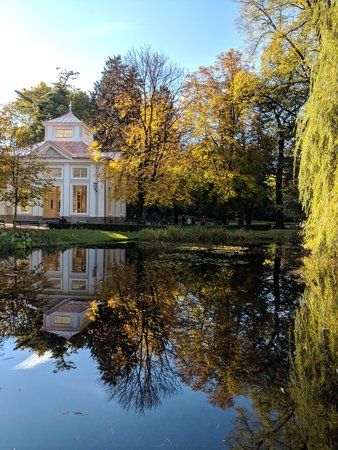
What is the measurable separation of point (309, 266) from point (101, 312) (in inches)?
339

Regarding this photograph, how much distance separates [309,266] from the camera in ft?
44.7

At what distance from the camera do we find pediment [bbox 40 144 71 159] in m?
38.9

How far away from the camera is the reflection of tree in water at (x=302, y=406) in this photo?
339 centimetres

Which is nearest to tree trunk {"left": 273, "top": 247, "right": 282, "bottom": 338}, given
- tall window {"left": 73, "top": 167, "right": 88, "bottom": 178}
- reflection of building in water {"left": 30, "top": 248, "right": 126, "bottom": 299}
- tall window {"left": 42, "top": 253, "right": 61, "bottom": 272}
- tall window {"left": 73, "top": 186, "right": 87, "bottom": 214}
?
reflection of building in water {"left": 30, "top": 248, "right": 126, "bottom": 299}

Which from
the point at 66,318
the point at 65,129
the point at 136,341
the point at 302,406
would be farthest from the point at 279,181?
the point at 302,406

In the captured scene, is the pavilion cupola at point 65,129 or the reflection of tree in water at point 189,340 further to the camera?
the pavilion cupola at point 65,129

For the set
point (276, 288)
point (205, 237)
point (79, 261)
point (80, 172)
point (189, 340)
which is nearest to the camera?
point (189, 340)

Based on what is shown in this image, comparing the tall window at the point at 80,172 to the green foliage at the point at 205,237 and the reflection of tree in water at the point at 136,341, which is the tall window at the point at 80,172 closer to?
the green foliage at the point at 205,237

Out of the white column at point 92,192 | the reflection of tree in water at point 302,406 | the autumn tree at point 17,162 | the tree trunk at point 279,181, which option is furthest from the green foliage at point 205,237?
the reflection of tree in water at point 302,406

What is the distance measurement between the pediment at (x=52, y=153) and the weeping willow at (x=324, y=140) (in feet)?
105

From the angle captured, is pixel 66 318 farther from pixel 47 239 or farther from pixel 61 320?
pixel 47 239

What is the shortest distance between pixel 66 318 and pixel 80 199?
3399 cm

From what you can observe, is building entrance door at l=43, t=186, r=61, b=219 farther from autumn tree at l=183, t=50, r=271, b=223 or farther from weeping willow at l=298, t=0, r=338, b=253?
weeping willow at l=298, t=0, r=338, b=253

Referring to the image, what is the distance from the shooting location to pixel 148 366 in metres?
4.91
